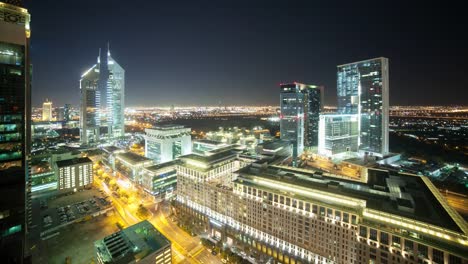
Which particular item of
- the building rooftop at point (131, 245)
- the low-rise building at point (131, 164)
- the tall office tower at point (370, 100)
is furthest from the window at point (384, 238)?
the tall office tower at point (370, 100)

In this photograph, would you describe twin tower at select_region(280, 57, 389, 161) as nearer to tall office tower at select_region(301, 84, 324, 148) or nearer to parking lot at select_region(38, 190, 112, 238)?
tall office tower at select_region(301, 84, 324, 148)

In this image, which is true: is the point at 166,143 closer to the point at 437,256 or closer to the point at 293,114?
the point at 293,114

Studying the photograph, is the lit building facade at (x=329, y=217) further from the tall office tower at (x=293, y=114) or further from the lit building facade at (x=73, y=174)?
the tall office tower at (x=293, y=114)

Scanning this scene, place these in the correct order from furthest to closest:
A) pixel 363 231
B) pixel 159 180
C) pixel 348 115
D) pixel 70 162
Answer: pixel 348 115, pixel 70 162, pixel 159 180, pixel 363 231

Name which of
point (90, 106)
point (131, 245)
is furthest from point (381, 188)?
point (90, 106)

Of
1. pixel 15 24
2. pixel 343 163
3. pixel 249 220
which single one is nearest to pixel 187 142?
pixel 249 220

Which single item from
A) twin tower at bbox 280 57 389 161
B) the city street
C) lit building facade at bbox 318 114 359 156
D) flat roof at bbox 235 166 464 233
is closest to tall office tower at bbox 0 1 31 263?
the city street
